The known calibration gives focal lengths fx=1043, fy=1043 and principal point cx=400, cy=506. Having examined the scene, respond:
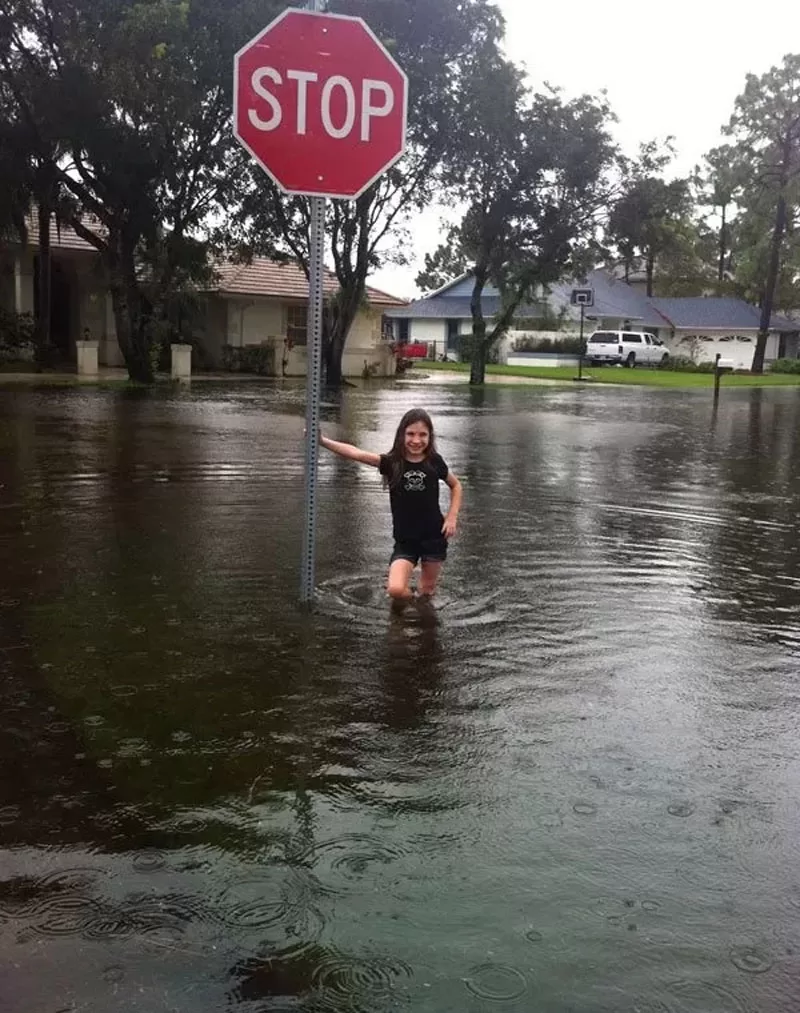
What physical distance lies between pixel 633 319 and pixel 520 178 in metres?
32.8

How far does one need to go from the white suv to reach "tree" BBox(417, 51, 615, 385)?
20.9 metres

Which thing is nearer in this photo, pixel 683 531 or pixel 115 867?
pixel 115 867

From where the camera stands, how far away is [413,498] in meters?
5.99

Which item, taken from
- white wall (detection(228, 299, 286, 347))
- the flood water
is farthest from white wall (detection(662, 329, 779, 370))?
the flood water

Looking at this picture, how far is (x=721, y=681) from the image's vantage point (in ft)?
16.0

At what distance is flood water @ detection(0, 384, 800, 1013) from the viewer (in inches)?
104

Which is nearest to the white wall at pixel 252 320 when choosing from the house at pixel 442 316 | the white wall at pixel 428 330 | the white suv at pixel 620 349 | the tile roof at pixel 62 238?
the tile roof at pixel 62 238

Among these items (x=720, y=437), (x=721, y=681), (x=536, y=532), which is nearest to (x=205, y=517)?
(x=536, y=532)

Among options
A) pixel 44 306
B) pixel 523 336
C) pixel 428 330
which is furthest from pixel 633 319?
pixel 44 306

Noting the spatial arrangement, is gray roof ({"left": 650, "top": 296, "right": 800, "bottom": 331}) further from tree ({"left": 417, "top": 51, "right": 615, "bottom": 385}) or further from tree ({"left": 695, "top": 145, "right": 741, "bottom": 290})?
tree ({"left": 417, "top": 51, "right": 615, "bottom": 385})

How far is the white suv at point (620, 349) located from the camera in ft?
181

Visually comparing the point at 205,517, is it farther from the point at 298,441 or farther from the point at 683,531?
the point at 298,441

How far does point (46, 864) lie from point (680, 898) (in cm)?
184

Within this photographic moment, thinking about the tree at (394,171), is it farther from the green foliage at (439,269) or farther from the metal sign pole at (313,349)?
the green foliage at (439,269)
